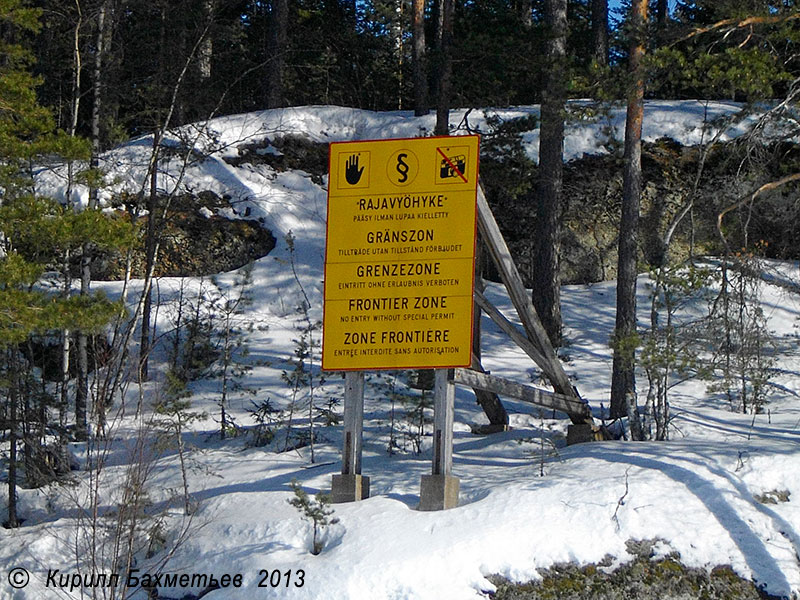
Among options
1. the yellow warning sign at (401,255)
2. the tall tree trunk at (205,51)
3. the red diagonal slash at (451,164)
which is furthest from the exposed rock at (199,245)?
the red diagonal slash at (451,164)

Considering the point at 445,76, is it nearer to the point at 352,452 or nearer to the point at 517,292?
the point at 517,292

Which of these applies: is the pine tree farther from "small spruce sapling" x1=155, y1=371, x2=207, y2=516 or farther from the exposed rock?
the exposed rock

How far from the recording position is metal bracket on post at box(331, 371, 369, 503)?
28.7 feet

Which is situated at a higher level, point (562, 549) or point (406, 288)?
point (406, 288)

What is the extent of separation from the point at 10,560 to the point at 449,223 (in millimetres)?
5388

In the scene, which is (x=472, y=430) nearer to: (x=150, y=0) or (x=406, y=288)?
(x=406, y=288)

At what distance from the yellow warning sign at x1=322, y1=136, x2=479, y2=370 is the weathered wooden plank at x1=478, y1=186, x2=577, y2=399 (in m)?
0.56

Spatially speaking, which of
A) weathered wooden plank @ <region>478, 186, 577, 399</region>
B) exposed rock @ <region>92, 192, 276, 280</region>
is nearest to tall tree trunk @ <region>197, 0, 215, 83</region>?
exposed rock @ <region>92, 192, 276, 280</region>

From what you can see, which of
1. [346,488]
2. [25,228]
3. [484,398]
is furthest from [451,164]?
[25,228]

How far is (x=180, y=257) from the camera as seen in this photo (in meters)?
18.6

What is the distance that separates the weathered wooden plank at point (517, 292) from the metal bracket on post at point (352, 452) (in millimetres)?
2011

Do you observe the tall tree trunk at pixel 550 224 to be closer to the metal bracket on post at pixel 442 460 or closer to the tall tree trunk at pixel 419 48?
the tall tree trunk at pixel 419 48

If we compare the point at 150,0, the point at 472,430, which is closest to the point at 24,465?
the point at 472,430

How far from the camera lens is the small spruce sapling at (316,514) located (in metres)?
7.88
